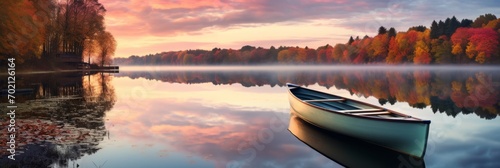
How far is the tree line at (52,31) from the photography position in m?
40.6

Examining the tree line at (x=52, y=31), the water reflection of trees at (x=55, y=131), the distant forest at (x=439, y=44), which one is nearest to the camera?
the water reflection of trees at (x=55, y=131)

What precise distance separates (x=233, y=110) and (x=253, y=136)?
784 cm

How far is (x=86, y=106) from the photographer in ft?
74.6

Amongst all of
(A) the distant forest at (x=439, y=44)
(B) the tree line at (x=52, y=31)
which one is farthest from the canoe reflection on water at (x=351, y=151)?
(A) the distant forest at (x=439, y=44)

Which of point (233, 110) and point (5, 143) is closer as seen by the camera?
point (5, 143)

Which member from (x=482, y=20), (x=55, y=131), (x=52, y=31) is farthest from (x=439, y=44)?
(x=55, y=131)

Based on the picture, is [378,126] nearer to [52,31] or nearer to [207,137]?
[207,137]

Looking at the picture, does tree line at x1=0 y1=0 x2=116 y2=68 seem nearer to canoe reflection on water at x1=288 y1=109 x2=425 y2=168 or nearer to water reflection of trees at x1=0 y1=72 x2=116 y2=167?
water reflection of trees at x1=0 y1=72 x2=116 y2=167

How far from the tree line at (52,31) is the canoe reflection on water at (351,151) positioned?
36435 mm

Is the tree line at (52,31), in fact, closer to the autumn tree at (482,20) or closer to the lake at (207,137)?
the lake at (207,137)

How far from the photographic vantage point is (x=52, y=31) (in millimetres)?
62719

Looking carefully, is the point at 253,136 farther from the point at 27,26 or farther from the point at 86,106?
the point at 27,26

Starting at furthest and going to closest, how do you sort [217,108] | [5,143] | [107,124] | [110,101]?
[110,101] < [217,108] < [107,124] < [5,143]

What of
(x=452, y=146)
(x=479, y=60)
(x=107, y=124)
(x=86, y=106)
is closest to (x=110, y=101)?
(x=86, y=106)
